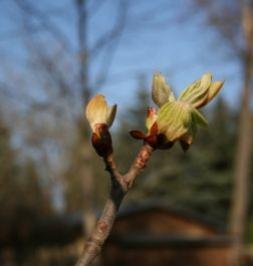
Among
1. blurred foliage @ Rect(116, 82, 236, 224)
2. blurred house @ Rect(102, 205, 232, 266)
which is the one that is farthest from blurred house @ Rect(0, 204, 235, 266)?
blurred foliage @ Rect(116, 82, 236, 224)

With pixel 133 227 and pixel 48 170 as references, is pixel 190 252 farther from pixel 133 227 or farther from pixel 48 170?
pixel 48 170

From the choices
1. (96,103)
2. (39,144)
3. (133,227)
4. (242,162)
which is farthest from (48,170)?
(96,103)

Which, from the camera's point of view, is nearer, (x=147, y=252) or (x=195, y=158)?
(x=147, y=252)

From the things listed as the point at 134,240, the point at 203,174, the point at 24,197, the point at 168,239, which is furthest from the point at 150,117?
Answer: the point at 203,174

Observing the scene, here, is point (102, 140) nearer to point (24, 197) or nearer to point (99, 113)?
point (99, 113)

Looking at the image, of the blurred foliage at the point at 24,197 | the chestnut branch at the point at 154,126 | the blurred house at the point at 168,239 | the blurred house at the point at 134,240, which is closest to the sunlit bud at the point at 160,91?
the chestnut branch at the point at 154,126

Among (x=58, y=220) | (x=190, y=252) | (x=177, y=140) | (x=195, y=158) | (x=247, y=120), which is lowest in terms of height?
(x=195, y=158)

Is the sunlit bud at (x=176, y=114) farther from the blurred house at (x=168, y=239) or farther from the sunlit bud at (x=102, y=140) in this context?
the blurred house at (x=168, y=239)

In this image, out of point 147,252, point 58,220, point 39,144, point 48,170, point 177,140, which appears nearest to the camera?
point 177,140
